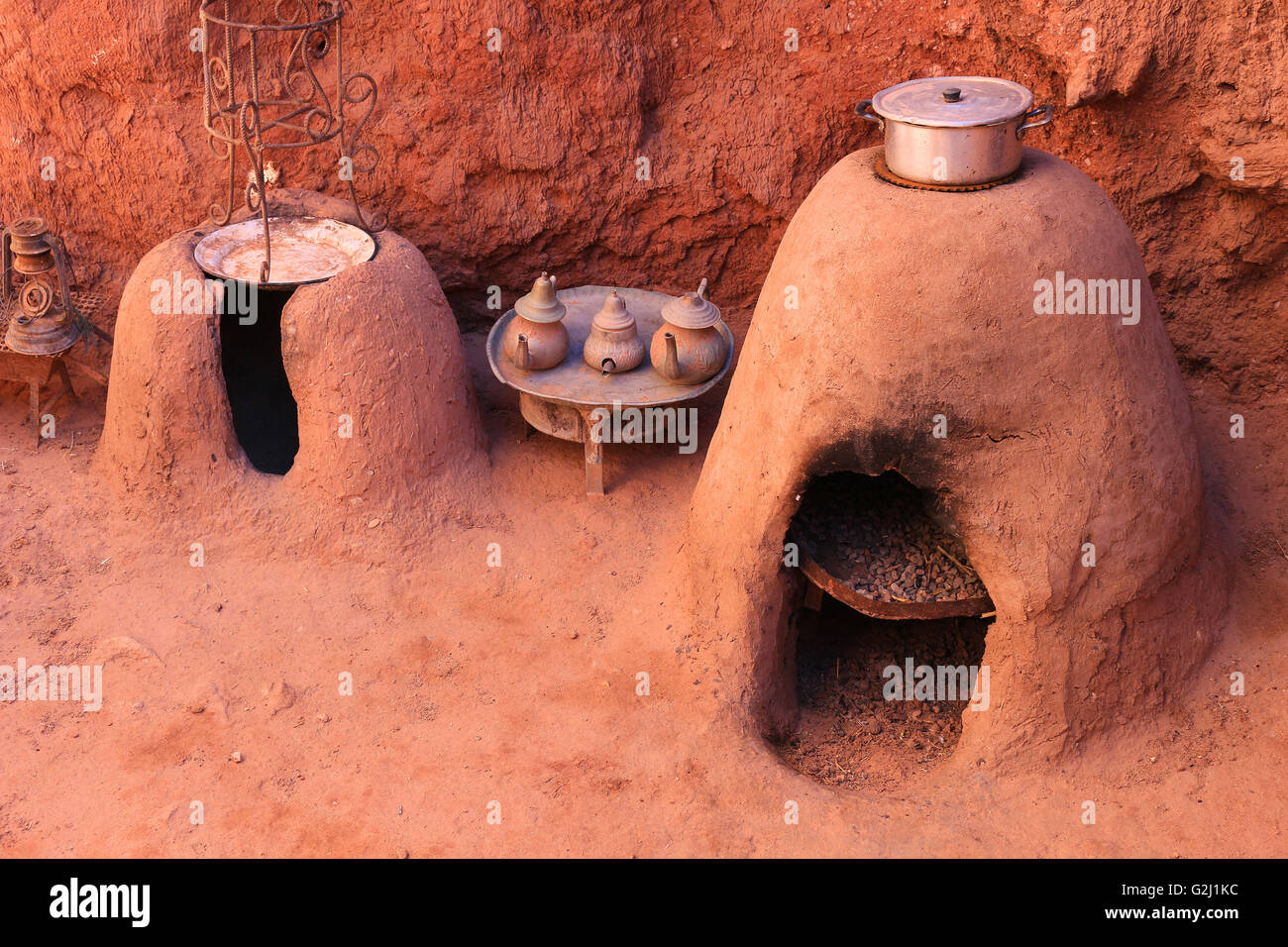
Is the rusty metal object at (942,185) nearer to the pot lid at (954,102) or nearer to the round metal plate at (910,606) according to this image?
the pot lid at (954,102)

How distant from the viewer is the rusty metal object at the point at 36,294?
20.0 ft

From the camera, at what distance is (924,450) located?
4.44m

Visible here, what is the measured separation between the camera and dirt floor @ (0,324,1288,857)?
440 centimetres

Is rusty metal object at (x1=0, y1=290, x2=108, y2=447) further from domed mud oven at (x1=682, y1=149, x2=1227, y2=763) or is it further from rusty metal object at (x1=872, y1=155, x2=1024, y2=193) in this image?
rusty metal object at (x1=872, y1=155, x2=1024, y2=193)

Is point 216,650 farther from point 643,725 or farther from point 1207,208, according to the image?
point 1207,208

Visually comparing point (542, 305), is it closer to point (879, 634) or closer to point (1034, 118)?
point (879, 634)

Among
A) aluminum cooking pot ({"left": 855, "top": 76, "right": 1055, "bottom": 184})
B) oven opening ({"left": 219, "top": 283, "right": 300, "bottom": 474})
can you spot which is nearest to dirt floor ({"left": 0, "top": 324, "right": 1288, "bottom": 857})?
oven opening ({"left": 219, "top": 283, "right": 300, "bottom": 474})

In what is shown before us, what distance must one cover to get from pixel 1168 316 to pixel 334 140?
13.7 feet

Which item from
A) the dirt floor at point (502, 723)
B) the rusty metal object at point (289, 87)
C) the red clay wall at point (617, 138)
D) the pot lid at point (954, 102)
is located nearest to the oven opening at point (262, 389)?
the rusty metal object at point (289, 87)

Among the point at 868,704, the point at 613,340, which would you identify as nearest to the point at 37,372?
the point at 613,340

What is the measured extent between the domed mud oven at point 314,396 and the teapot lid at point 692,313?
41.3 inches

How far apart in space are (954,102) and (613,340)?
2084 millimetres

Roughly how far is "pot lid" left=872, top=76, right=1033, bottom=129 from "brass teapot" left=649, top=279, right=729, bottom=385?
159 cm

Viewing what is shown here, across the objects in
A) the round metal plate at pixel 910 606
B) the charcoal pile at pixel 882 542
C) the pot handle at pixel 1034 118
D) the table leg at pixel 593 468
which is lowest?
the table leg at pixel 593 468
